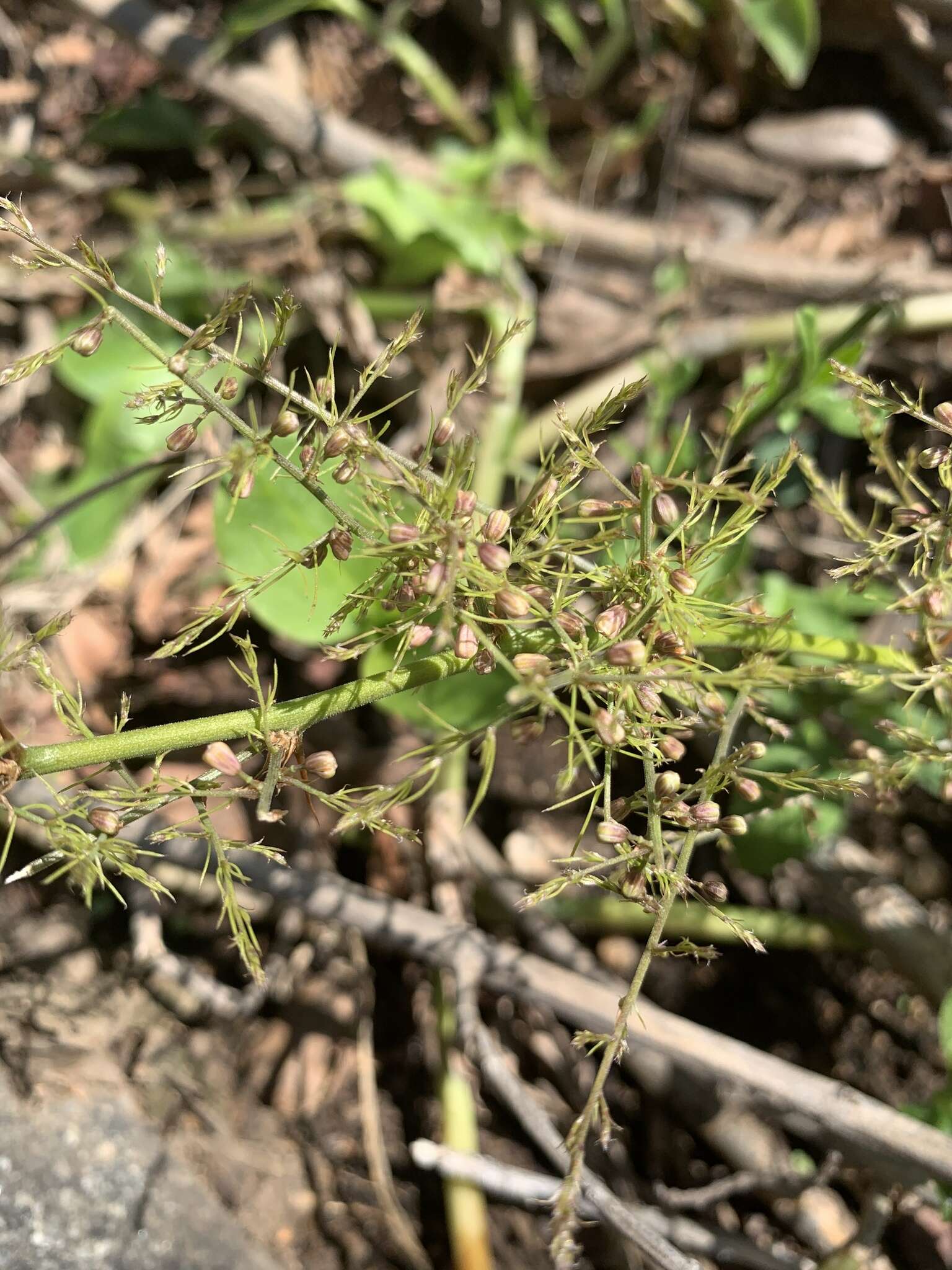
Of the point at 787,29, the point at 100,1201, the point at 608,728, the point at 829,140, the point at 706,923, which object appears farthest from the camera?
the point at 829,140

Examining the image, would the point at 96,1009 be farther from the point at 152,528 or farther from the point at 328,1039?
the point at 152,528

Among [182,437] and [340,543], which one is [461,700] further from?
[182,437]

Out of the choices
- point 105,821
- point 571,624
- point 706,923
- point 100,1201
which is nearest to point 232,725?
point 105,821

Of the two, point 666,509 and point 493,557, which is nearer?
point 493,557

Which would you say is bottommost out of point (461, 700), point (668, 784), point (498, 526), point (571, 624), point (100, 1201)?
point (100, 1201)

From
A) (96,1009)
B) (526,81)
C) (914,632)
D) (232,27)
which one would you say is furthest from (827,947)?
(232,27)

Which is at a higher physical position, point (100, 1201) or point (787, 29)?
point (787, 29)
